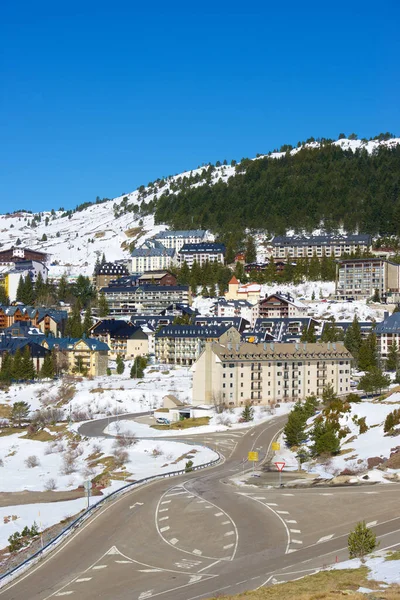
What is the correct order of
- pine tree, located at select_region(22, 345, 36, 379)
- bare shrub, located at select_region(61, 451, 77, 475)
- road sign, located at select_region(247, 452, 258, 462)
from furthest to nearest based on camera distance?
1. pine tree, located at select_region(22, 345, 36, 379)
2. bare shrub, located at select_region(61, 451, 77, 475)
3. road sign, located at select_region(247, 452, 258, 462)

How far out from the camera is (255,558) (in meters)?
34.4

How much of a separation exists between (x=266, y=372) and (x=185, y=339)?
41.2 metres

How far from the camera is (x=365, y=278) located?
171 m

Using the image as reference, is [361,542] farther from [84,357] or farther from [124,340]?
[124,340]

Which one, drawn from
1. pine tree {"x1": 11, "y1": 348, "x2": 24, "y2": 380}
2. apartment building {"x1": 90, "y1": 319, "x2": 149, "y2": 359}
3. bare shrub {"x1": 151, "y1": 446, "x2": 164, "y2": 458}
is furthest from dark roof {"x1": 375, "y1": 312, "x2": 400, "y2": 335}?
bare shrub {"x1": 151, "y1": 446, "x2": 164, "y2": 458}

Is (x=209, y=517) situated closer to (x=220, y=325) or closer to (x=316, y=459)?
(x=316, y=459)

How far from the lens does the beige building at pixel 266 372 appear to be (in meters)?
93.9

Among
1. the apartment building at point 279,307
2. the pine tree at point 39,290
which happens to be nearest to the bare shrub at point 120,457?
the apartment building at point 279,307

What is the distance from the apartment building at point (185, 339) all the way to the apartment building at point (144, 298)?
125 feet

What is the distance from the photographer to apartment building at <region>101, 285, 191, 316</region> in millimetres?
178625

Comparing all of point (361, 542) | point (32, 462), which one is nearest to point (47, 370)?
point (32, 462)

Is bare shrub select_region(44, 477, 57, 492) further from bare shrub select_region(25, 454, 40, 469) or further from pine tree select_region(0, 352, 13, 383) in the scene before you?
pine tree select_region(0, 352, 13, 383)

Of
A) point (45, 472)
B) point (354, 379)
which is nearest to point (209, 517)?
point (45, 472)

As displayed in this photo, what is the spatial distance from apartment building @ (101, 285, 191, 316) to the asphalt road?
416ft
